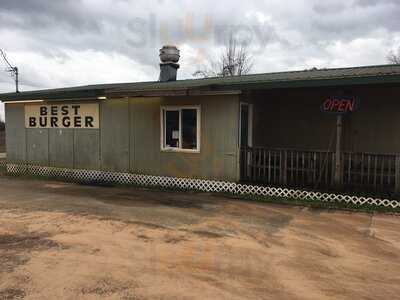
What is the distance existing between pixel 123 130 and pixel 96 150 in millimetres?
1297

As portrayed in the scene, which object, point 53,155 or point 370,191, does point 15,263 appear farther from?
point 53,155

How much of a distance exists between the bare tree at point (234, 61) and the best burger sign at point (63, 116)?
2423 centimetres

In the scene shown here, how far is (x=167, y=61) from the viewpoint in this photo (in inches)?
571

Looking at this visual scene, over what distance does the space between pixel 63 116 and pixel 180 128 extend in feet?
15.2

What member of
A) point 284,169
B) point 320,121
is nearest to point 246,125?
point 284,169

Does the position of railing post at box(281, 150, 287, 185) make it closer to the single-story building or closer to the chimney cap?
the single-story building

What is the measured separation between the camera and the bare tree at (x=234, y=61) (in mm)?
35000

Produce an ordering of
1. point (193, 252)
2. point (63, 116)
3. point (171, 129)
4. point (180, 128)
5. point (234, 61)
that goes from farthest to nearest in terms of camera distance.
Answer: point (234, 61), point (63, 116), point (171, 129), point (180, 128), point (193, 252)

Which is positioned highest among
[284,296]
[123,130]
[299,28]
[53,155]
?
[299,28]

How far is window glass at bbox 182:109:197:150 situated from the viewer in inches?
386

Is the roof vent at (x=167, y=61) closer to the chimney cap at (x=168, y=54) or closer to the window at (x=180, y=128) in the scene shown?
the chimney cap at (x=168, y=54)

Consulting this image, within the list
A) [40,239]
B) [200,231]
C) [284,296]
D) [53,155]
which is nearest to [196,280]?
[284,296]

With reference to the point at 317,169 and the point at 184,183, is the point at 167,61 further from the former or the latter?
the point at 317,169

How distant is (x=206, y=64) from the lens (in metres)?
37.5
